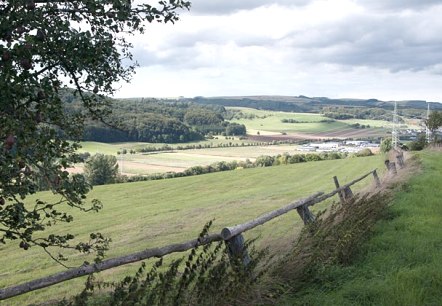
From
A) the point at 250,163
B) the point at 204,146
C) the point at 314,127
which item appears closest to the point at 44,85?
the point at 250,163

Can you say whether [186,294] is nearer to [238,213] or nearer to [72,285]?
[72,285]

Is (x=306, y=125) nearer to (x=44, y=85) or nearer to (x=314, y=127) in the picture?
(x=314, y=127)

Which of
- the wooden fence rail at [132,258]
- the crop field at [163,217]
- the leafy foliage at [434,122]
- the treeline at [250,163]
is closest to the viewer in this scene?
the wooden fence rail at [132,258]

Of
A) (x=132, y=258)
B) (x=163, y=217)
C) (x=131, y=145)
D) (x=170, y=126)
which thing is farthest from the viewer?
(x=170, y=126)

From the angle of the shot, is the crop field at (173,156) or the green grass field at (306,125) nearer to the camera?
the crop field at (173,156)

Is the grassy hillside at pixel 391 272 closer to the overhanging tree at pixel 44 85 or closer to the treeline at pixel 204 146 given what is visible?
the overhanging tree at pixel 44 85

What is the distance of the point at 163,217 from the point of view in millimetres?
32031

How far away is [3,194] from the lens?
217 inches

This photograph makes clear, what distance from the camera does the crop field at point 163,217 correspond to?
52.3 ft

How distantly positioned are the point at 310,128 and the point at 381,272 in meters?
167

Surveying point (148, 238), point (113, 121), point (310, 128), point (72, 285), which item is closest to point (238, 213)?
point (148, 238)

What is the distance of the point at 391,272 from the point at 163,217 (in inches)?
1044

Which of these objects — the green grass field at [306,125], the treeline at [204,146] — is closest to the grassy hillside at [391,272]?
the treeline at [204,146]

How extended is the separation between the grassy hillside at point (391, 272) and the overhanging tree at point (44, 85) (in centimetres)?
336
